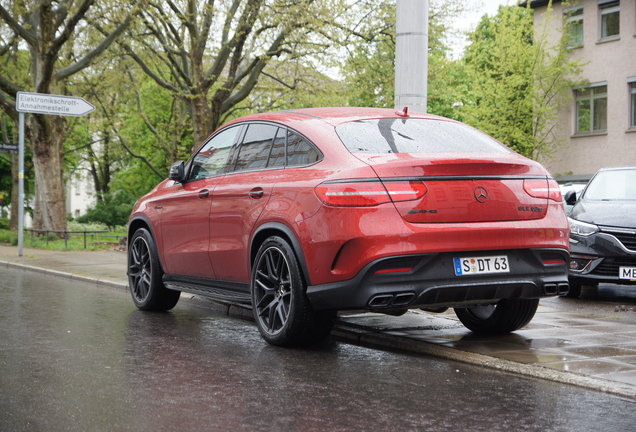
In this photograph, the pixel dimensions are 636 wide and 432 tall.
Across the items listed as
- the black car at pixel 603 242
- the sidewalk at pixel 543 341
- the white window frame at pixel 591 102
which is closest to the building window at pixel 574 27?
the white window frame at pixel 591 102

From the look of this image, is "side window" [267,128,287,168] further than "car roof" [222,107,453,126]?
Yes

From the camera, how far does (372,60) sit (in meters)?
27.6

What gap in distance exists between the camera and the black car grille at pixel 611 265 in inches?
416

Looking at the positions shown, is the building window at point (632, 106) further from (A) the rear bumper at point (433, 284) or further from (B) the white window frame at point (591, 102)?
(A) the rear bumper at point (433, 284)

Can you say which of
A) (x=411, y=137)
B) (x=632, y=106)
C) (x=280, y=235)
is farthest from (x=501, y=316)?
(x=632, y=106)

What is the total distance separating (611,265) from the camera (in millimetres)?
10641

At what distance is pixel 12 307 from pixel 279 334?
172 inches

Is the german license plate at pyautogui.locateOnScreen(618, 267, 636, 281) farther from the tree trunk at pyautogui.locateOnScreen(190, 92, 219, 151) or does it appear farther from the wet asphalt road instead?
the tree trunk at pyautogui.locateOnScreen(190, 92, 219, 151)

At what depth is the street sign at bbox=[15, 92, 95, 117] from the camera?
18.5 meters

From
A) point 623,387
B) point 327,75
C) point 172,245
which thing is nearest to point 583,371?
point 623,387

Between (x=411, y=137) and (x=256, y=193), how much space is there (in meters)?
1.32

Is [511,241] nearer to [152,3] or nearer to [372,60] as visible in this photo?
[152,3]

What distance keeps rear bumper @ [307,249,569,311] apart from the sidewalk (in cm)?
45

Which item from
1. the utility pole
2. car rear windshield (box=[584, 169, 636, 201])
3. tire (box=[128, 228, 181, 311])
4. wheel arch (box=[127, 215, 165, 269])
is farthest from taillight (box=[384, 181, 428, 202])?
car rear windshield (box=[584, 169, 636, 201])
